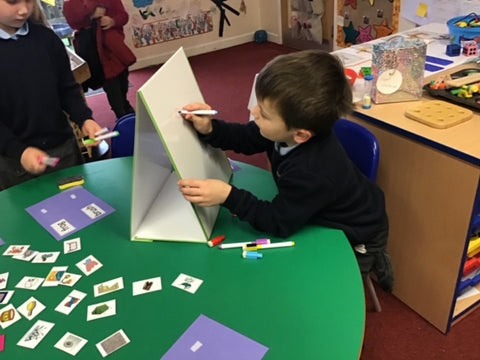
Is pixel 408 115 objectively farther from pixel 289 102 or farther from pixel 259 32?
pixel 259 32

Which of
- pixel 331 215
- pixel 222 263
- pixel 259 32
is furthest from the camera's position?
pixel 259 32

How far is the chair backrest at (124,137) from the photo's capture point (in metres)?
1.59

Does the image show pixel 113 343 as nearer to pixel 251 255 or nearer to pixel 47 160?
pixel 251 255

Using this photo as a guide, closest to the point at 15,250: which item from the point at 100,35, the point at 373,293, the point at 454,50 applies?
the point at 373,293

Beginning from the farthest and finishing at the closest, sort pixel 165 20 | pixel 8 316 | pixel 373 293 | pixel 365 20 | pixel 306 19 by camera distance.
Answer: pixel 165 20
pixel 306 19
pixel 365 20
pixel 373 293
pixel 8 316

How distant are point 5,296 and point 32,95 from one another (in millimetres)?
815

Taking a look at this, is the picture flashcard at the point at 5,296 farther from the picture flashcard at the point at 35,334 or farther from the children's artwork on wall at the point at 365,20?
the children's artwork on wall at the point at 365,20

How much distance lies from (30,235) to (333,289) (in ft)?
2.51

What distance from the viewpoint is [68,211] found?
4.04 ft

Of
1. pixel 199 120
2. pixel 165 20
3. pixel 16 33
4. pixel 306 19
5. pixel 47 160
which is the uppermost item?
pixel 16 33

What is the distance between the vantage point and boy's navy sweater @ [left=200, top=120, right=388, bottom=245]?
103 centimetres

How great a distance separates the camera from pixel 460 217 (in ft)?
4.54

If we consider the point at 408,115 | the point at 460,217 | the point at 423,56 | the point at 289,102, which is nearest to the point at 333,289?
the point at 289,102

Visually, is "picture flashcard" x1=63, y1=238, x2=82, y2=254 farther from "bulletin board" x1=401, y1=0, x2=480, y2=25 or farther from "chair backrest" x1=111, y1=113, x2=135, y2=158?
"bulletin board" x1=401, y1=0, x2=480, y2=25
